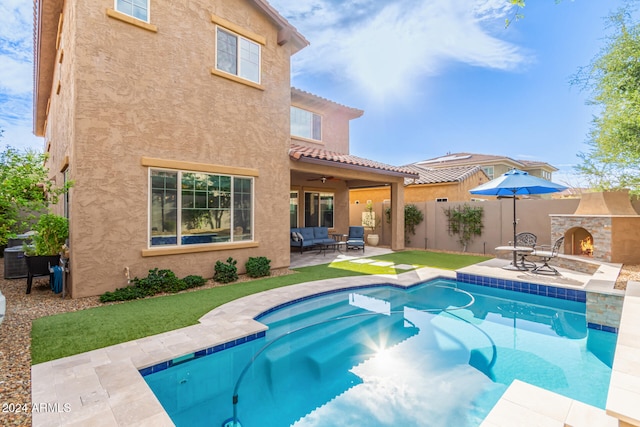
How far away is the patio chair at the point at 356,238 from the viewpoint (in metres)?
16.1

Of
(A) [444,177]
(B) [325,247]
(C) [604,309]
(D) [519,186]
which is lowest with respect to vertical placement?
(C) [604,309]

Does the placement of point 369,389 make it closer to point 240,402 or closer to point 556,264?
point 240,402

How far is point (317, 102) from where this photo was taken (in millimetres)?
15812

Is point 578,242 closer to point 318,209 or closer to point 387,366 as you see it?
point 387,366

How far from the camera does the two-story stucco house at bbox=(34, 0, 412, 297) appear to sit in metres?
7.18

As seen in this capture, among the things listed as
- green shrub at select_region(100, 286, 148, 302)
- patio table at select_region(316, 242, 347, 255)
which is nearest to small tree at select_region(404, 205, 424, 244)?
patio table at select_region(316, 242, 347, 255)

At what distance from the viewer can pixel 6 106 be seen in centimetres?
2511

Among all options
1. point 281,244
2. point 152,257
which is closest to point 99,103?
point 152,257

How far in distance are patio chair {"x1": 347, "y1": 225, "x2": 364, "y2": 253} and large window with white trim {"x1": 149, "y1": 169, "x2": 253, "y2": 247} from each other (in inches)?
285

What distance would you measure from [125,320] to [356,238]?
12.2 m

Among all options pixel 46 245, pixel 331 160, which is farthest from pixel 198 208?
pixel 331 160

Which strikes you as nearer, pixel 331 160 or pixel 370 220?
pixel 331 160

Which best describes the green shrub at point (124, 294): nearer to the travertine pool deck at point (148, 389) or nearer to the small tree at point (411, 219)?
the travertine pool deck at point (148, 389)

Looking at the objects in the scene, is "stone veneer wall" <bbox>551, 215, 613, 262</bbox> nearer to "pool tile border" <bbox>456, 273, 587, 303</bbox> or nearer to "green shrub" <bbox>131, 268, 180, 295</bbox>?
"pool tile border" <bbox>456, 273, 587, 303</bbox>
